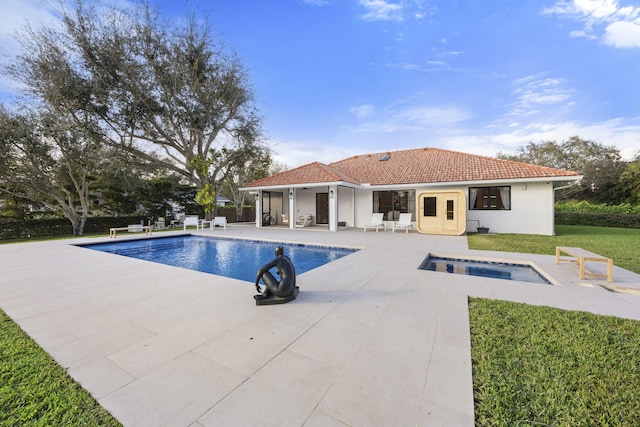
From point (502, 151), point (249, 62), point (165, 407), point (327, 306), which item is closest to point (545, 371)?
point (327, 306)

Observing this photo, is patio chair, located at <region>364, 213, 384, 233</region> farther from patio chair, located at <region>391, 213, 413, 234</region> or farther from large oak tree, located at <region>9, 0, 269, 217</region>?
large oak tree, located at <region>9, 0, 269, 217</region>

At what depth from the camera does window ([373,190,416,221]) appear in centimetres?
1573

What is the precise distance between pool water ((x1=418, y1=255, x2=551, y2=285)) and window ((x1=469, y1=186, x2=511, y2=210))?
7.71m

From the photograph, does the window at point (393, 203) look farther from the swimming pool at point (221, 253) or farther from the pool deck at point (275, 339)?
the pool deck at point (275, 339)

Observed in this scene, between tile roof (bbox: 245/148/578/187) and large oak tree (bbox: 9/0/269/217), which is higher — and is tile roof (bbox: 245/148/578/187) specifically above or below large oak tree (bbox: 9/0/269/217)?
below

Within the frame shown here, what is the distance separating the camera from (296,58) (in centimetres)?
1589

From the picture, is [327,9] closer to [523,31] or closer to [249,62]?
[249,62]

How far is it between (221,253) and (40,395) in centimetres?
796

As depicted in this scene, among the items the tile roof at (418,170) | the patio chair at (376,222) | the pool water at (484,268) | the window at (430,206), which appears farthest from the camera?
the patio chair at (376,222)

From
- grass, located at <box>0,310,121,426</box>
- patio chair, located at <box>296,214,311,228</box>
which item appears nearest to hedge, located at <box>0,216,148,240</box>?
patio chair, located at <box>296,214,311,228</box>

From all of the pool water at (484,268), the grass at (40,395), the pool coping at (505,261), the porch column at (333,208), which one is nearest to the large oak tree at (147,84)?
the porch column at (333,208)

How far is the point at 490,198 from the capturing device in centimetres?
1377

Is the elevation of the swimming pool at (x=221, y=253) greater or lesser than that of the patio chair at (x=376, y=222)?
lesser

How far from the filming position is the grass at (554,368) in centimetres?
193
